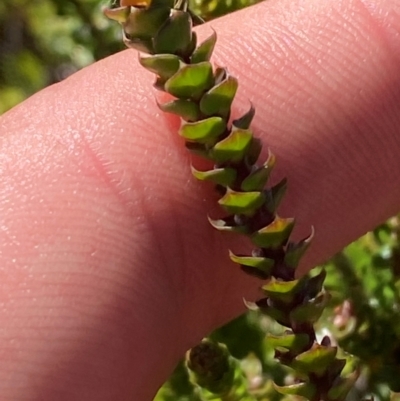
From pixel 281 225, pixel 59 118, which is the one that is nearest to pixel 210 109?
pixel 281 225

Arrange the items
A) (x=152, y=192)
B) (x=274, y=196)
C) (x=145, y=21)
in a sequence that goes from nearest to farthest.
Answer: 1. (x=145, y=21)
2. (x=274, y=196)
3. (x=152, y=192)

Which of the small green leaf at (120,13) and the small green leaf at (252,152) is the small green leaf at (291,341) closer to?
the small green leaf at (252,152)

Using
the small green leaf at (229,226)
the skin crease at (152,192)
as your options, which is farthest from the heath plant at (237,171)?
the skin crease at (152,192)

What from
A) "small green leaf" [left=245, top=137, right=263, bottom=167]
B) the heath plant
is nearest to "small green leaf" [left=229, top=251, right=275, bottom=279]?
the heath plant

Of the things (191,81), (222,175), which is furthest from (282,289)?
(191,81)

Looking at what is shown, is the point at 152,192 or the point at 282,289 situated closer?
the point at 282,289

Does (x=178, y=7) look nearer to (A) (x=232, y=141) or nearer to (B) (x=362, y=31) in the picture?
(A) (x=232, y=141)

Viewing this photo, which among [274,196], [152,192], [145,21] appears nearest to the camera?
[145,21]

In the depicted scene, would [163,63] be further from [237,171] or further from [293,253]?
[293,253]
